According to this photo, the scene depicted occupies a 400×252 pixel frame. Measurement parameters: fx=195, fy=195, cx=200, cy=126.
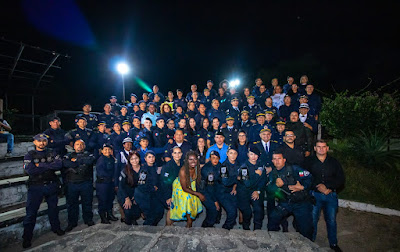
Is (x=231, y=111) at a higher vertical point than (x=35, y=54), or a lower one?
lower

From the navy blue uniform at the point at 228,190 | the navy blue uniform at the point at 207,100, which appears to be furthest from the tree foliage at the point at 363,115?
the navy blue uniform at the point at 228,190

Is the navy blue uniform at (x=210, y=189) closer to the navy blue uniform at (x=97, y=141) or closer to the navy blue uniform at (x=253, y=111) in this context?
the navy blue uniform at (x=253, y=111)

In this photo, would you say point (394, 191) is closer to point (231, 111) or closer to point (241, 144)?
point (241, 144)

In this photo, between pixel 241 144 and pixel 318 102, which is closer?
pixel 241 144

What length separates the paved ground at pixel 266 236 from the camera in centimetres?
281

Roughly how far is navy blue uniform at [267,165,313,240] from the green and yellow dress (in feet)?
5.83

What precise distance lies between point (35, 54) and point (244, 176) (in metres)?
10.8

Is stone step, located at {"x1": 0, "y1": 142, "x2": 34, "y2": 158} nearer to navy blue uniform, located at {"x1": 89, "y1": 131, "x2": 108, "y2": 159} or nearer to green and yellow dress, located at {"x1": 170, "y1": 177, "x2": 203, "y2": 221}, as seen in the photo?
navy blue uniform, located at {"x1": 89, "y1": 131, "x2": 108, "y2": 159}

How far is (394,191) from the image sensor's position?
5.97m

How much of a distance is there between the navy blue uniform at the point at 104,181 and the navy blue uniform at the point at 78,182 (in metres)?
0.22

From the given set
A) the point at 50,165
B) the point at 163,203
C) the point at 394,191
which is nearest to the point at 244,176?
the point at 163,203

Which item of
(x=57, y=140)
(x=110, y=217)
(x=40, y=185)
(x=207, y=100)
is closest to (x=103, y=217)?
(x=110, y=217)

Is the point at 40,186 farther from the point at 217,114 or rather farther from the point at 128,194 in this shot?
the point at 217,114

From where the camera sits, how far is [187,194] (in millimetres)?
4695
